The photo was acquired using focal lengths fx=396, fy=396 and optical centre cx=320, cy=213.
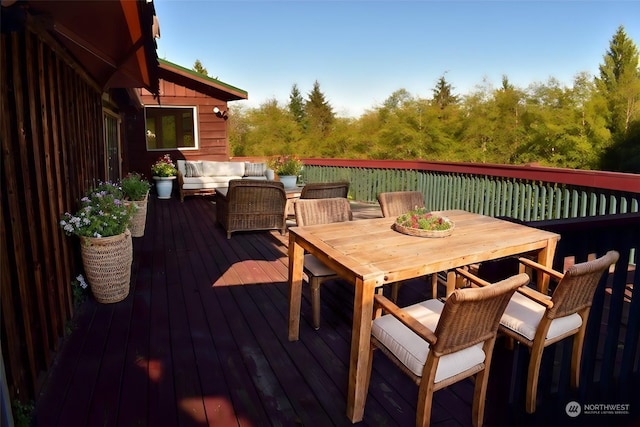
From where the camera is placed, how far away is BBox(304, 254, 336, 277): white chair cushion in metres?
2.54

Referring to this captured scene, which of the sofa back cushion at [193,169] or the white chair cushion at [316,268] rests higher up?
the sofa back cushion at [193,169]

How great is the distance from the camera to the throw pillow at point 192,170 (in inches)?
349

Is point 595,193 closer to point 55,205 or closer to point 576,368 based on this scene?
point 576,368

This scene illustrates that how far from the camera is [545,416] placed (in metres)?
1.88

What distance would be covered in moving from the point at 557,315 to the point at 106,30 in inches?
116

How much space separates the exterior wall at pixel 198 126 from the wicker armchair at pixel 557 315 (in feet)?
28.8

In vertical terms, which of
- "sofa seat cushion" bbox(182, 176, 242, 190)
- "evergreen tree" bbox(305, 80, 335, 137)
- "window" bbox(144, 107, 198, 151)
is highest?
"evergreen tree" bbox(305, 80, 335, 137)

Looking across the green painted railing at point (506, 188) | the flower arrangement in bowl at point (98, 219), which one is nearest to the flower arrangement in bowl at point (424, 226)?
the flower arrangement in bowl at point (98, 219)

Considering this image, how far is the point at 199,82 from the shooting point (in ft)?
30.4

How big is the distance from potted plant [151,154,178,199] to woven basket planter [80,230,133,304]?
19.4 feet

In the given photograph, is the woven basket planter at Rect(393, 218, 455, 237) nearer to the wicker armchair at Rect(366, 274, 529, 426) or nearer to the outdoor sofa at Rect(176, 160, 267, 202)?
the wicker armchair at Rect(366, 274, 529, 426)

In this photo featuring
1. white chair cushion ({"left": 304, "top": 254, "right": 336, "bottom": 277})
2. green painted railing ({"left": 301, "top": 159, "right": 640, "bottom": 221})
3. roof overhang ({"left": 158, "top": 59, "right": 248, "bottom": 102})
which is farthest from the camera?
roof overhang ({"left": 158, "top": 59, "right": 248, "bottom": 102})

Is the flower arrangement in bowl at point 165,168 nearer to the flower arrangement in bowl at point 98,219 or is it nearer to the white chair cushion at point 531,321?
the flower arrangement in bowl at point 98,219

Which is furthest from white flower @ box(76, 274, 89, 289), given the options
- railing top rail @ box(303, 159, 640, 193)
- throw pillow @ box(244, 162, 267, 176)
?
throw pillow @ box(244, 162, 267, 176)
